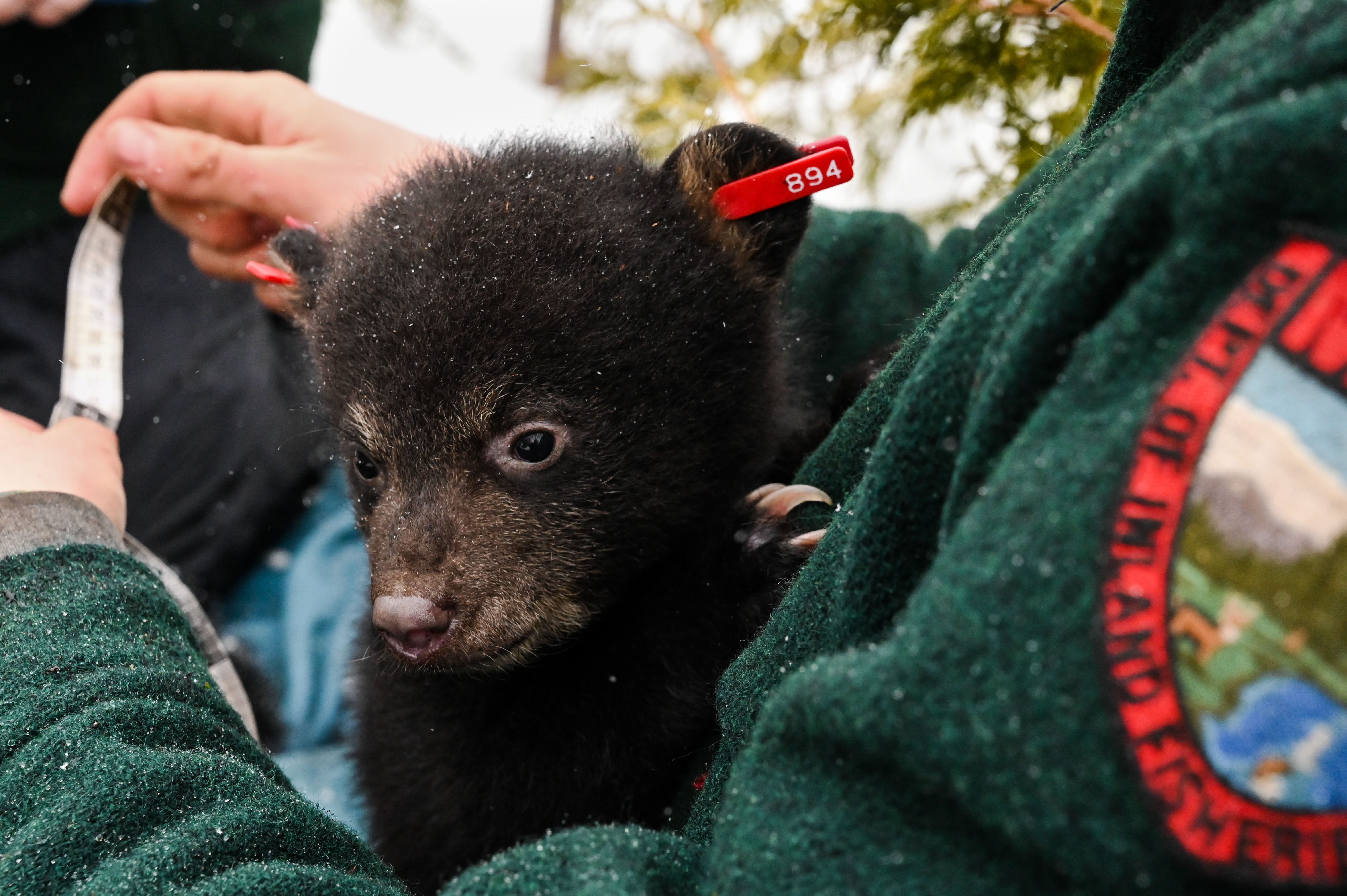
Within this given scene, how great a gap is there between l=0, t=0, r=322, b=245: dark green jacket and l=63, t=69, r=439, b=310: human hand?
440mm

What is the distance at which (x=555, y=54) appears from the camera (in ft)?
16.2

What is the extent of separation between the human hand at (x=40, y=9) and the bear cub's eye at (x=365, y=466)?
1912 millimetres

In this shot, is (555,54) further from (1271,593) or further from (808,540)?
(1271,593)

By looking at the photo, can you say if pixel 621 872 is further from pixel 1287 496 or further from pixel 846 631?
pixel 1287 496

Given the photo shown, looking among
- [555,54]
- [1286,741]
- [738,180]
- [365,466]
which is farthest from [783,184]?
[555,54]

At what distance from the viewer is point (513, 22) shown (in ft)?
19.1

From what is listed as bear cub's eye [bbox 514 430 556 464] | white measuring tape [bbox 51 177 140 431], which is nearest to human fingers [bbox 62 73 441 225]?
white measuring tape [bbox 51 177 140 431]

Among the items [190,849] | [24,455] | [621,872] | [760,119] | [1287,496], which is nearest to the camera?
[1287,496]

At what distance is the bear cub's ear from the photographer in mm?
1764

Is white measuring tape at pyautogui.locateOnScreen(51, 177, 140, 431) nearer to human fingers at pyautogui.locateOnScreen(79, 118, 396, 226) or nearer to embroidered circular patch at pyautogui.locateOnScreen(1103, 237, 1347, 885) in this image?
human fingers at pyautogui.locateOnScreen(79, 118, 396, 226)

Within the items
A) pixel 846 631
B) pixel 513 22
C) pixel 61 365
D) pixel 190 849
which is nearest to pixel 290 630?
pixel 61 365

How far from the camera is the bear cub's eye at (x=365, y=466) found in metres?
1.88

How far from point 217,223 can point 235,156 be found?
1.05 feet

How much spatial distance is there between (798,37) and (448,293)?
1.26 m
